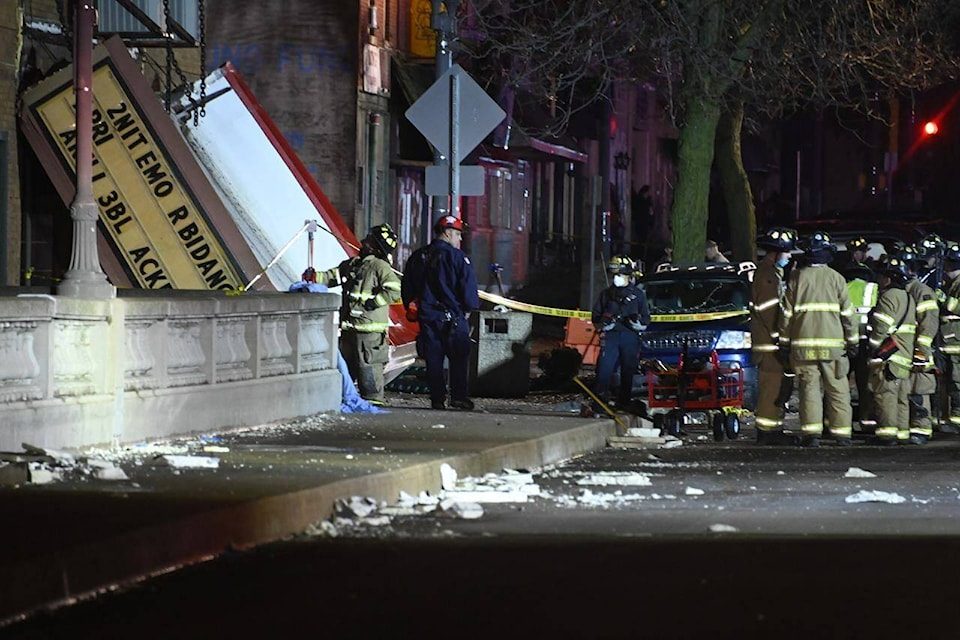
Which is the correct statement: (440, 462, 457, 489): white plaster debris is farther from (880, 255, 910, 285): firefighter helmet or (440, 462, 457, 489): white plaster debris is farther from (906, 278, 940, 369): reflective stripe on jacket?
(906, 278, 940, 369): reflective stripe on jacket

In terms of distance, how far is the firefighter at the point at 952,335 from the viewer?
18781mm

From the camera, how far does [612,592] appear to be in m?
8.39

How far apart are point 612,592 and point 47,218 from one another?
57.2ft

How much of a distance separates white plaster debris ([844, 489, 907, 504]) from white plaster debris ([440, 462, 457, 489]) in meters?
2.57

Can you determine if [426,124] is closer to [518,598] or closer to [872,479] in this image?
[872,479]

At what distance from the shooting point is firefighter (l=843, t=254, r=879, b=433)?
18750mm

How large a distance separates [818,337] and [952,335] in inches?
105

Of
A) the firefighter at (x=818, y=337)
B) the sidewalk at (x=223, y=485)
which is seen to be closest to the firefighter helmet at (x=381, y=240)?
the sidewalk at (x=223, y=485)

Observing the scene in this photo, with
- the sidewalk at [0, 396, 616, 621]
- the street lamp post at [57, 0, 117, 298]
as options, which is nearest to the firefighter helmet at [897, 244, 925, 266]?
the sidewalk at [0, 396, 616, 621]

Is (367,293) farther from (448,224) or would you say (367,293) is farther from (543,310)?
(543,310)

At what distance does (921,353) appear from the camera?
18.0 m

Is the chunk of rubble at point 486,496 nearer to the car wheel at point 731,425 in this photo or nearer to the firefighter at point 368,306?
the firefighter at point 368,306

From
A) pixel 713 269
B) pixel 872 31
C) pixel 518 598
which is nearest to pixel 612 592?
pixel 518 598

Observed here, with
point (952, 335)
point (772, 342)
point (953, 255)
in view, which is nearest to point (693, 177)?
point (953, 255)
